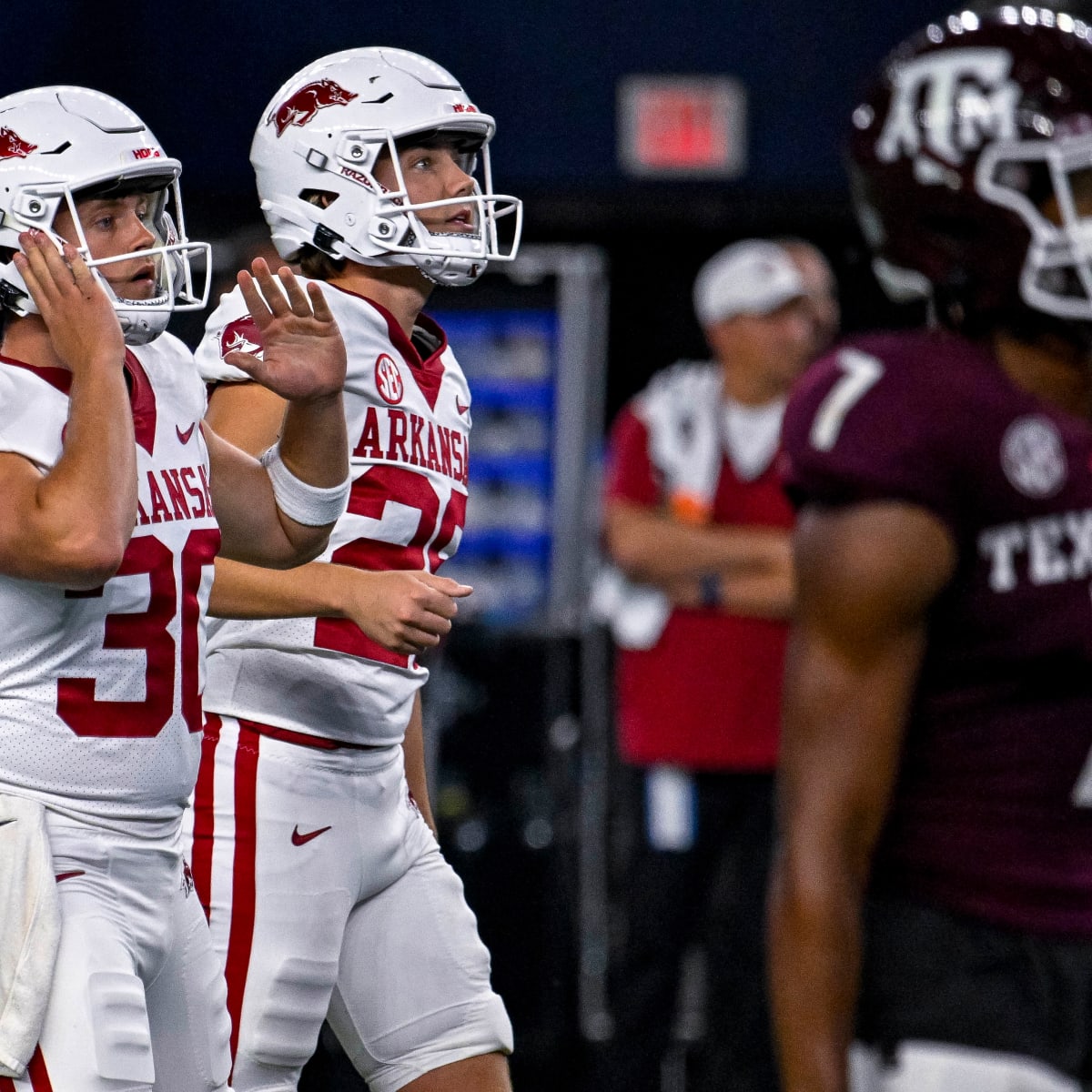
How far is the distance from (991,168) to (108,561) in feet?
3.28

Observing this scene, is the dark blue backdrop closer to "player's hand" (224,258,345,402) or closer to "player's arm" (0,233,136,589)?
"player's hand" (224,258,345,402)

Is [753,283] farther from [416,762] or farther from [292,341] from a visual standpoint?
[292,341]

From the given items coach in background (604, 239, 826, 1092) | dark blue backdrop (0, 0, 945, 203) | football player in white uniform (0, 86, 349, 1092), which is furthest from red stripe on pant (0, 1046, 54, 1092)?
dark blue backdrop (0, 0, 945, 203)

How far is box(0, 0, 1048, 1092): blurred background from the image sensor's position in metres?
5.96

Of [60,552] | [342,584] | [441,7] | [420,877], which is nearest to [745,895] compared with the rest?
[420,877]

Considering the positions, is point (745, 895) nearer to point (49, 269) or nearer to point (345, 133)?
point (345, 133)

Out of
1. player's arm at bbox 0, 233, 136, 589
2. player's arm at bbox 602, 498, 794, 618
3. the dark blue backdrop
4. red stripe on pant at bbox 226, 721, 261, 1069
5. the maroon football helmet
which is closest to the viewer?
the maroon football helmet

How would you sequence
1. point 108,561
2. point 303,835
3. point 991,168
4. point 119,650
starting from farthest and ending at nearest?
1. point 303,835
2. point 119,650
3. point 108,561
4. point 991,168

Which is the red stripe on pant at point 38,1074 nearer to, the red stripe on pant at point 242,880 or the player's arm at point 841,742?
the red stripe on pant at point 242,880

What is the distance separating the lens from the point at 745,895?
459 centimetres

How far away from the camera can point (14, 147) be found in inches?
97.7

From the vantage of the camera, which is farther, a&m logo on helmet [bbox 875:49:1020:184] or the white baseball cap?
the white baseball cap

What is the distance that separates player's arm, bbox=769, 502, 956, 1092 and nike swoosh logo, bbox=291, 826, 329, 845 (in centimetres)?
108

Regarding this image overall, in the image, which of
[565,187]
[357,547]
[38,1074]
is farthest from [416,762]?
[565,187]
